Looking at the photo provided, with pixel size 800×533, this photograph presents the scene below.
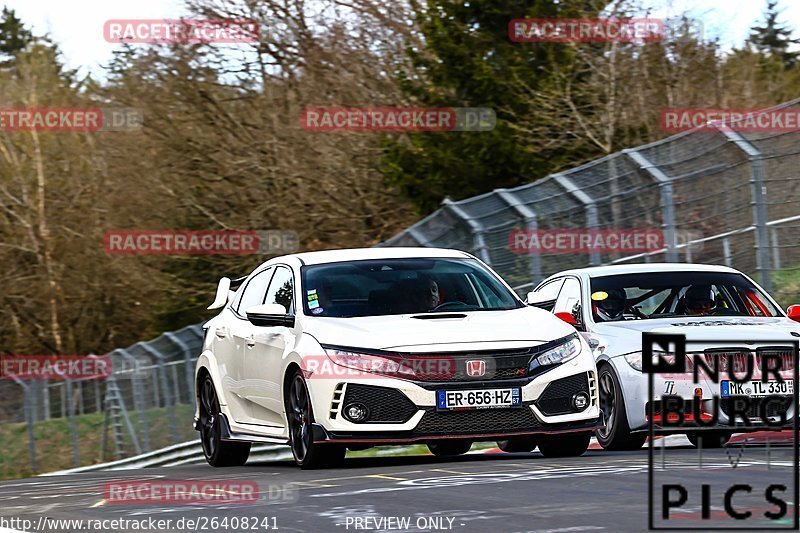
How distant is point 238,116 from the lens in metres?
37.4

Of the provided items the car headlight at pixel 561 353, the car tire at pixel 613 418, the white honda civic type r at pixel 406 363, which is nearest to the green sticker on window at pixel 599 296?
the car tire at pixel 613 418

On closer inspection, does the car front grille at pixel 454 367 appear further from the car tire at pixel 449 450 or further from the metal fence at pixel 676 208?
the metal fence at pixel 676 208

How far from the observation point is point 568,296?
45.3ft

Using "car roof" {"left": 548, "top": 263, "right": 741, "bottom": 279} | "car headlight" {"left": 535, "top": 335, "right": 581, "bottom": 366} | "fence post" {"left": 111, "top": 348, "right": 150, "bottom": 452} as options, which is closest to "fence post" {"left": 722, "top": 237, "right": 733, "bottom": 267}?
"car roof" {"left": 548, "top": 263, "right": 741, "bottom": 279}

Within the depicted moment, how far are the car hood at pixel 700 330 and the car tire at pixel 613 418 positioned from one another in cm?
23

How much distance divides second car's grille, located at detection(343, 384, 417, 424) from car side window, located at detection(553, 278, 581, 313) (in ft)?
11.1

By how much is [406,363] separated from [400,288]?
54.0 inches

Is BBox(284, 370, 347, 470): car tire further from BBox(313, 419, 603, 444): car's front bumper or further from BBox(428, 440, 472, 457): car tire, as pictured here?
BBox(428, 440, 472, 457): car tire

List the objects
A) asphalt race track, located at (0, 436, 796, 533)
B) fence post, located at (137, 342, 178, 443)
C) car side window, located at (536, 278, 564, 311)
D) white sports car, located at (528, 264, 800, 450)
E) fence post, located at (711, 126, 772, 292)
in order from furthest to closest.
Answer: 1. fence post, located at (137, 342, 178, 443)
2. fence post, located at (711, 126, 772, 292)
3. car side window, located at (536, 278, 564, 311)
4. white sports car, located at (528, 264, 800, 450)
5. asphalt race track, located at (0, 436, 796, 533)

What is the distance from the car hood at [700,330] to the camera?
38.1 feet

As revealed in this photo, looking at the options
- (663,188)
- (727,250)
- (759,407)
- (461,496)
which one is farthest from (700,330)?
(727,250)

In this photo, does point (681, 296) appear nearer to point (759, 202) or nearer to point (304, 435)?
point (759, 202)

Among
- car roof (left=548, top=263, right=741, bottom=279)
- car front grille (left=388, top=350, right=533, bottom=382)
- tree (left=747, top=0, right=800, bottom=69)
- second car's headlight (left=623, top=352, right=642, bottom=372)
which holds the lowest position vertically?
second car's headlight (left=623, top=352, right=642, bottom=372)

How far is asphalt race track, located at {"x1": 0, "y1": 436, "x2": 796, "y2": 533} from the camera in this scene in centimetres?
725
